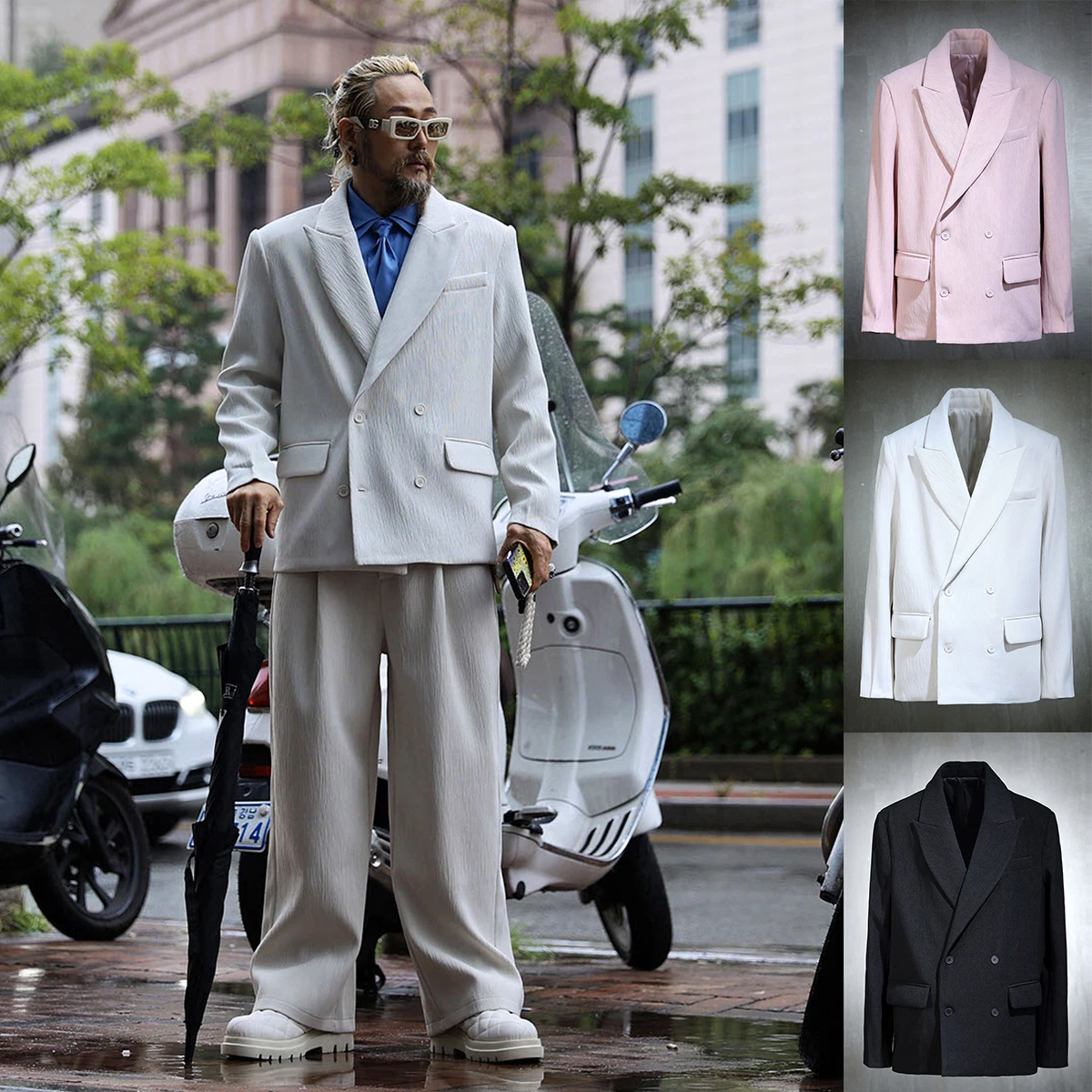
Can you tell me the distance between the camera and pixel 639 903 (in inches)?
224

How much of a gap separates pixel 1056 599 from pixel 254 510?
63.3 inches

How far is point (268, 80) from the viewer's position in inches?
1884

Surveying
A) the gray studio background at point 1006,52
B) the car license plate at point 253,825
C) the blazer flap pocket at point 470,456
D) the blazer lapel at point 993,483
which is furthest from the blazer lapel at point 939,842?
the car license plate at point 253,825

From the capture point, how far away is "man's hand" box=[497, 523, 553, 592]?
387cm

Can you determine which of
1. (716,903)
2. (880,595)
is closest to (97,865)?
(716,903)

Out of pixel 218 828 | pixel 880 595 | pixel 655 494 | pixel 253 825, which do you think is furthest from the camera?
pixel 655 494

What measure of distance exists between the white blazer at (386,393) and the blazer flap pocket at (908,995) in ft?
4.17

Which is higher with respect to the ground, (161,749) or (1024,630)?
(1024,630)

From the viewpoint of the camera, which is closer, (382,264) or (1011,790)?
(1011,790)

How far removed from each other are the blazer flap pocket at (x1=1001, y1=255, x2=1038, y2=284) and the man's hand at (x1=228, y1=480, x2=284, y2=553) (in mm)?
1547

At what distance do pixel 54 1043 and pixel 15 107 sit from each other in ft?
48.2

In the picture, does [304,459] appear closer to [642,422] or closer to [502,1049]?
[502,1049]

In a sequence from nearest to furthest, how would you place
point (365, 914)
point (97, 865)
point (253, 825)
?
1. point (253, 825)
2. point (365, 914)
3. point (97, 865)

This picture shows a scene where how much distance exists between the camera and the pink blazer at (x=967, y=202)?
3.02m
